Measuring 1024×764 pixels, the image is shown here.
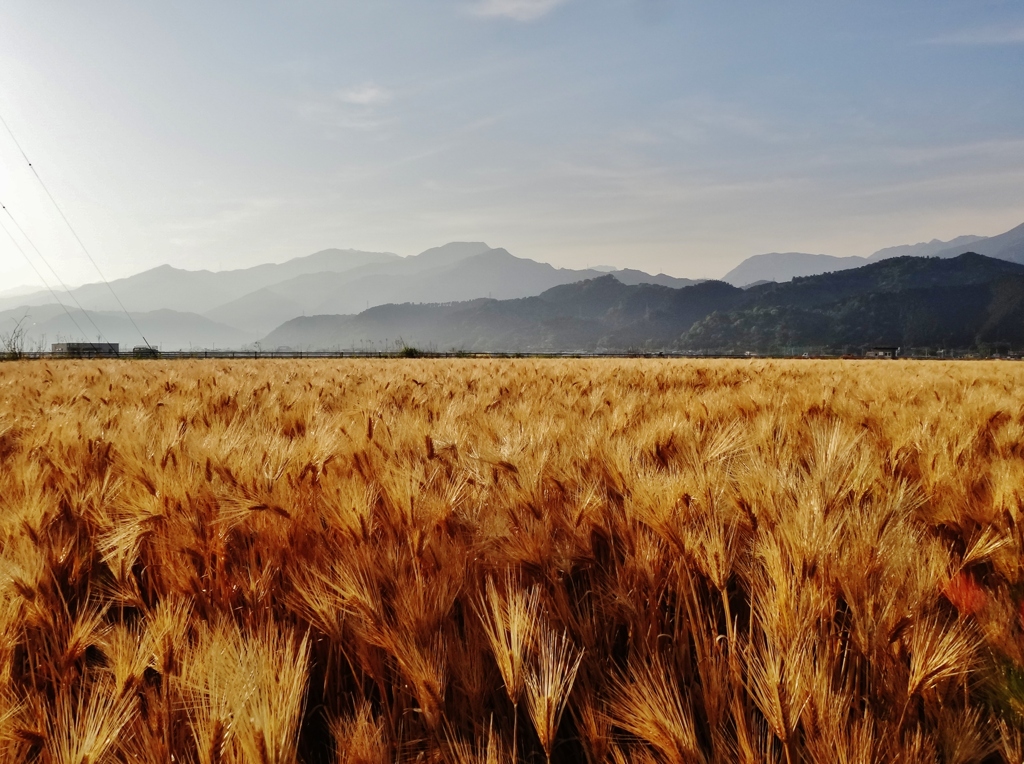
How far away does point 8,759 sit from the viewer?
2.72ft

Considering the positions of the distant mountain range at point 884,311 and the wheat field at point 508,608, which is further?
the distant mountain range at point 884,311

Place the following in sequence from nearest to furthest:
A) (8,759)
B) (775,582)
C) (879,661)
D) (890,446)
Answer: (8,759)
(879,661)
(775,582)
(890,446)

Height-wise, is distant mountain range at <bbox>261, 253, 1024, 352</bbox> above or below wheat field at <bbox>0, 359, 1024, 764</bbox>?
above

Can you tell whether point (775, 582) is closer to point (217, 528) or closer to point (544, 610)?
point (544, 610)

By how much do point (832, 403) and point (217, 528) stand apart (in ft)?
15.6

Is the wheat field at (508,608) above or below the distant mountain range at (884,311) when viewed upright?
below

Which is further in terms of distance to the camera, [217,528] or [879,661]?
Result: [217,528]

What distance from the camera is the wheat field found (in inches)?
34.6

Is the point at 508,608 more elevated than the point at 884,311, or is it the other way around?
the point at 884,311

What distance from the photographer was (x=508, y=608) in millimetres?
1101

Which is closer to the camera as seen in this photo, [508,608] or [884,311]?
[508,608]

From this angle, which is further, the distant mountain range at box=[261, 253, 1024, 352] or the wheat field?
Answer: the distant mountain range at box=[261, 253, 1024, 352]

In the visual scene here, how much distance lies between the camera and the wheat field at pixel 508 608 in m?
0.88

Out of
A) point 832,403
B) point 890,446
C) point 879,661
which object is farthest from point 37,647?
point 832,403
